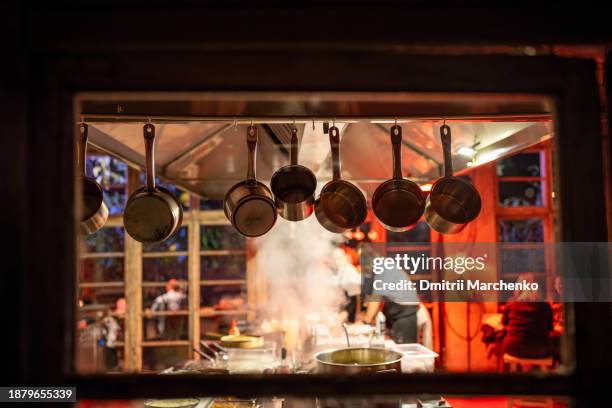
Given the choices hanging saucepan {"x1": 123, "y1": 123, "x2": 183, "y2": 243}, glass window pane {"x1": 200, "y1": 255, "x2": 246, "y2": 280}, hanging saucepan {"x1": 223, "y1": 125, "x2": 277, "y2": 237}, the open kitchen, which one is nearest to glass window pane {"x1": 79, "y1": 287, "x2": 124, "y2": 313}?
the open kitchen

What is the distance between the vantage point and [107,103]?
6.25 ft

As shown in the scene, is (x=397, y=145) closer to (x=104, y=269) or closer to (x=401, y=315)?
(x=401, y=315)

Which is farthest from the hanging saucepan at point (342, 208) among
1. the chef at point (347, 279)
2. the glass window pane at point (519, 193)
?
the glass window pane at point (519, 193)

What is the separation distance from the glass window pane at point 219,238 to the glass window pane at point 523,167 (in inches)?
151

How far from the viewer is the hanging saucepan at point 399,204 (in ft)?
7.65

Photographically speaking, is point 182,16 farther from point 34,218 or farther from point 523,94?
point 523,94

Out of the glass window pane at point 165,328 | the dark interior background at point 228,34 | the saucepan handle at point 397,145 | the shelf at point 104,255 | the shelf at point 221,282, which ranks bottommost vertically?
the glass window pane at point 165,328

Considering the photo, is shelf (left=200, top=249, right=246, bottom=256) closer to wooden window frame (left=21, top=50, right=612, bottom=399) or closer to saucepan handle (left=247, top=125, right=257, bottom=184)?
saucepan handle (left=247, top=125, right=257, bottom=184)

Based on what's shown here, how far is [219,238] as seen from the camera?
274 inches

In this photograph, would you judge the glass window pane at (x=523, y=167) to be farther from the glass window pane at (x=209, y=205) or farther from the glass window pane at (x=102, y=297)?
the glass window pane at (x=102, y=297)

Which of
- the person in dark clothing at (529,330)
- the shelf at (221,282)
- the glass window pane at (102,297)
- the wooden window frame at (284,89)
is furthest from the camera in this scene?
the shelf at (221,282)

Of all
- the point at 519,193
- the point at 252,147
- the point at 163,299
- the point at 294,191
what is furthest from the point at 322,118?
the point at 519,193

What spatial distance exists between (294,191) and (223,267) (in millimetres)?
4781

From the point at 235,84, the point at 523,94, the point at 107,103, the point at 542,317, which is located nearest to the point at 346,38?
the point at 235,84
